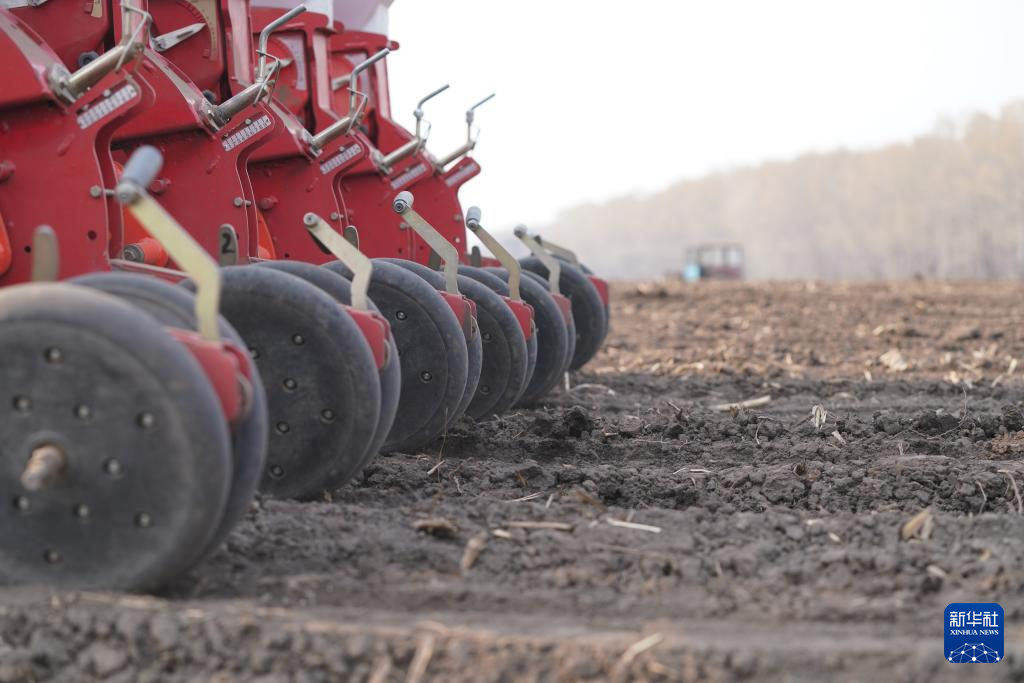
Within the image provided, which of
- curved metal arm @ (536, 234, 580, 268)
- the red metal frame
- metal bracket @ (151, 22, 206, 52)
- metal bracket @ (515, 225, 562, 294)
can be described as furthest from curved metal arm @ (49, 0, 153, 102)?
curved metal arm @ (536, 234, 580, 268)

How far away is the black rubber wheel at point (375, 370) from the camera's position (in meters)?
4.20

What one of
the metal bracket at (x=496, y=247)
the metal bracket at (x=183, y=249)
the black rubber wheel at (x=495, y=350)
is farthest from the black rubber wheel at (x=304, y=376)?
the metal bracket at (x=496, y=247)

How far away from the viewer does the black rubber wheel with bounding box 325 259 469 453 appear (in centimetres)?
520

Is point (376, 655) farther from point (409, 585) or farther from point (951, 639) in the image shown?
point (951, 639)

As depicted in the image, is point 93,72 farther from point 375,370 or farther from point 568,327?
point 568,327

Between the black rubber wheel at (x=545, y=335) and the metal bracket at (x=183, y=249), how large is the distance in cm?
427

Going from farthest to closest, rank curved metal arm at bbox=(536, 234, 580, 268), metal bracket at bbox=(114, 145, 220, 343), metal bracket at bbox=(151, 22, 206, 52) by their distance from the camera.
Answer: curved metal arm at bbox=(536, 234, 580, 268) → metal bracket at bbox=(151, 22, 206, 52) → metal bracket at bbox=(114, 145, 220, 343)

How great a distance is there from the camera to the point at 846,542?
370 cm

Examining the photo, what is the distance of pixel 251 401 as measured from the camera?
3137 millimetres

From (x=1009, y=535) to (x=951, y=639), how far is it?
1.06m

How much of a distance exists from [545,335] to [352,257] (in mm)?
3154

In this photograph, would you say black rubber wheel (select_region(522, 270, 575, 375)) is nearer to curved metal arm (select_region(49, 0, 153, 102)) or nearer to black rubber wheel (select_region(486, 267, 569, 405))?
black rubber wheel (select_region(486, 267, 569, 405))

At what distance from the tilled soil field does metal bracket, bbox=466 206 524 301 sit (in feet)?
2.72

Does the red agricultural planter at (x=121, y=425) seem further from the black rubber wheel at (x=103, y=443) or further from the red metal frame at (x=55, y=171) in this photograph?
the red metal frame at (x=55, y=171)
